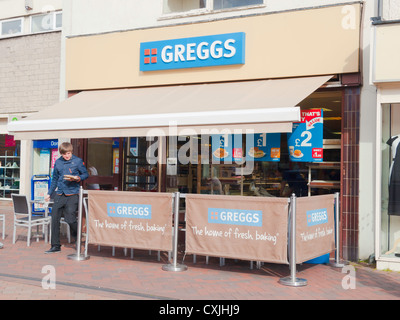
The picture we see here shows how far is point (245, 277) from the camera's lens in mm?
6973

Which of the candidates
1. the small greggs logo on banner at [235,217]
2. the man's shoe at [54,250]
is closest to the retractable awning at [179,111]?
the small greggs logo on banner at [235,217]

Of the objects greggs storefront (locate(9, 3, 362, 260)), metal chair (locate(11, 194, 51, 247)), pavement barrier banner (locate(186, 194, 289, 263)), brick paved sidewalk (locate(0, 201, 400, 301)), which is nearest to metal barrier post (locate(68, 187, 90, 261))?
brick paved sidewalk (locate(0, 201, 400, 301))

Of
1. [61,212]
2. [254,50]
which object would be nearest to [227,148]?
[254,50]

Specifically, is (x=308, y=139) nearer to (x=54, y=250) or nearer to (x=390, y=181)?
(x=390, y=181)

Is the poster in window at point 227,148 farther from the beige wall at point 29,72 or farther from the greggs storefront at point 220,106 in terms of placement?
the beige wall at point 29,72

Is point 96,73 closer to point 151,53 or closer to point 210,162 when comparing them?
point 151,53

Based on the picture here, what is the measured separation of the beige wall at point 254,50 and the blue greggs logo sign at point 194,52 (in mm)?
131

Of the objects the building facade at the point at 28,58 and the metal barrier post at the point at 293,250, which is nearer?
the metal barrier post at the point at 293,250

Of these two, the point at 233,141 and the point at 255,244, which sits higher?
the point at 233,141

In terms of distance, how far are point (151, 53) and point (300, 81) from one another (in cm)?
316

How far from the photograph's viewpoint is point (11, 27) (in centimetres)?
1423

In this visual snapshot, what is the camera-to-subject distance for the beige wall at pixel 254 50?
8.51 meters

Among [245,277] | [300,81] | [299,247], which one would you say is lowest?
[245,277]
